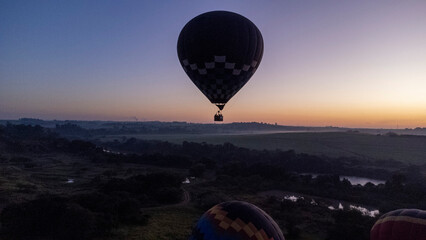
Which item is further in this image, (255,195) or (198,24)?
(255,195)

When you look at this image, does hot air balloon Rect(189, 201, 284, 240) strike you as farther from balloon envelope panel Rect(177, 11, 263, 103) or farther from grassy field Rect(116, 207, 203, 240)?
grassy field Rect(116, 207, 203, 240)

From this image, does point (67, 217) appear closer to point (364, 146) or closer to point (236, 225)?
point (236, 225)

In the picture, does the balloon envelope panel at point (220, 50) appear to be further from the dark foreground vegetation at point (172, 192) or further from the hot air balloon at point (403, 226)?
the dark foreground vegetation at point (172, 192)

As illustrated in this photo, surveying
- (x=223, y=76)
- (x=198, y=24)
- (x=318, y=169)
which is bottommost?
(x=318, y=169)

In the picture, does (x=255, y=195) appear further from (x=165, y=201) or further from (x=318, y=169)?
(x=318, y=169)

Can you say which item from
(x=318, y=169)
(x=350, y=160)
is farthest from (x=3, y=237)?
(x=350, y=160)

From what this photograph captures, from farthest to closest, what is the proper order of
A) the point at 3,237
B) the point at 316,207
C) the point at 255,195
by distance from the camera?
the point at 255,195 → the point at 316,207 → the point at 3,237
